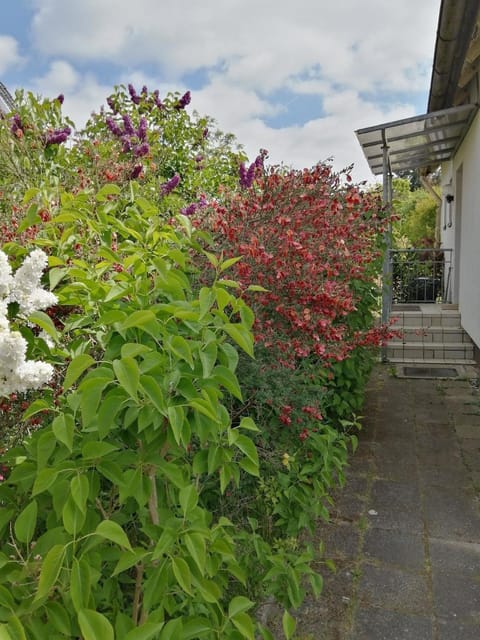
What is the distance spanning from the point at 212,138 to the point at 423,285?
6.18m

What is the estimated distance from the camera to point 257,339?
2812 millimetres

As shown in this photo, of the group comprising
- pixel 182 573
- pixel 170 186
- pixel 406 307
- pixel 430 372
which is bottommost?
pixel 430 372

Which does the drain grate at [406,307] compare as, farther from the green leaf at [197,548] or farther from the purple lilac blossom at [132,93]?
the green leaf at [197,548]

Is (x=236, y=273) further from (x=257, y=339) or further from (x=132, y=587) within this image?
(x=132, y=587)

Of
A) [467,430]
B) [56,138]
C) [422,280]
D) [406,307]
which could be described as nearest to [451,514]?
[467,430]

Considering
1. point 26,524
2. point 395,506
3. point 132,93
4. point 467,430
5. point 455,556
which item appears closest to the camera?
point 26,524

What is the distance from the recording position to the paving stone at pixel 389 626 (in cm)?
255

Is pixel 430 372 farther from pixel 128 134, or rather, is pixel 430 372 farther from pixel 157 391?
pixel 157 391

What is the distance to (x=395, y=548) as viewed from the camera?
3328 mm

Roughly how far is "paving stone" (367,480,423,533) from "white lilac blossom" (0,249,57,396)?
288 centimetres

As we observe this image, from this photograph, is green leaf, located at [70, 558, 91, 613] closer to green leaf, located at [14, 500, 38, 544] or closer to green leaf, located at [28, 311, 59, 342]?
green leaf, located at [14, 500, 38, 544]

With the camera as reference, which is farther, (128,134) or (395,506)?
(128,134)

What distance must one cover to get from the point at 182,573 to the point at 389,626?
1.74 metres

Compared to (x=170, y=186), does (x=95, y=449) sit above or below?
below
